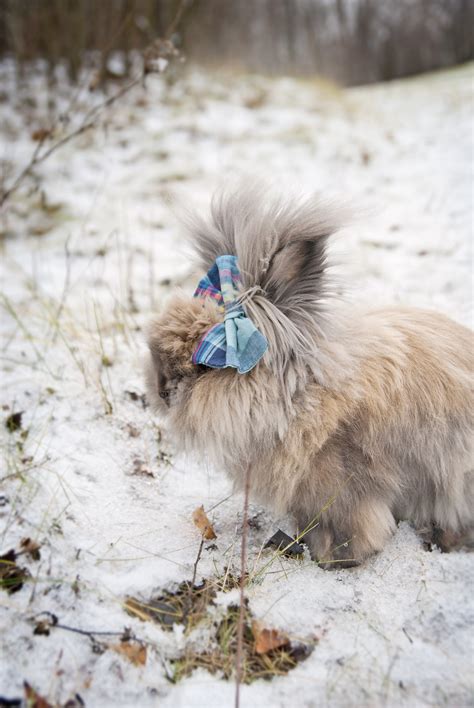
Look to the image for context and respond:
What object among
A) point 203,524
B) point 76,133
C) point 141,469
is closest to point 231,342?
point 203,524

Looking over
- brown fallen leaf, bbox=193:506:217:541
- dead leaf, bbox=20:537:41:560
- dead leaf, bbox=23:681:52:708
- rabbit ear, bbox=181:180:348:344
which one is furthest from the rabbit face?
dead leaf, bbox=23:681:52:708

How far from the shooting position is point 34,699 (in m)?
1.42

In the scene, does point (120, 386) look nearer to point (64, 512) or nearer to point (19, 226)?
point (64, 512)

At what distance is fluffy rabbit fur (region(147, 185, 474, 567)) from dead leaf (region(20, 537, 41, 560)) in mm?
587

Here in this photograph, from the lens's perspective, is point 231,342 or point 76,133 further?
point 76,133

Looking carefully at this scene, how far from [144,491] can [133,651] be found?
0.76 m

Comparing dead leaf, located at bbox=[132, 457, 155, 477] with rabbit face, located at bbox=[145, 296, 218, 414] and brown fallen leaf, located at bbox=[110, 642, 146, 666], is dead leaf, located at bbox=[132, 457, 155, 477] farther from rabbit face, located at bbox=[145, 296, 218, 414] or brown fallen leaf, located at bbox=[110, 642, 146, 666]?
brown fallen leaf, located at bbox=[110, 642, 146, 666]

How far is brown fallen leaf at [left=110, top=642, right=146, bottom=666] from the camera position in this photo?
1561mm

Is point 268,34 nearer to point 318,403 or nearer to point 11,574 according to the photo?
point 318,403

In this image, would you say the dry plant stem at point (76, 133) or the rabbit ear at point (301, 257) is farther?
the dry plant stem at point (76, 133)

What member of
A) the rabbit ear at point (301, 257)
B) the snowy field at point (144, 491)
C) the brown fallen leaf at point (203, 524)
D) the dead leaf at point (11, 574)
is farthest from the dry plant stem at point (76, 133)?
the dead leaf at point (11, 574)

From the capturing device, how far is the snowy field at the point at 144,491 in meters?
1.55

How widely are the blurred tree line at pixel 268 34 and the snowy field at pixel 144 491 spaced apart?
8.96 ft

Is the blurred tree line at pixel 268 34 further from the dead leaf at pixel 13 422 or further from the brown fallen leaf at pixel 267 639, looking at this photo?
the brown fallen leaf at pixel 267 639
